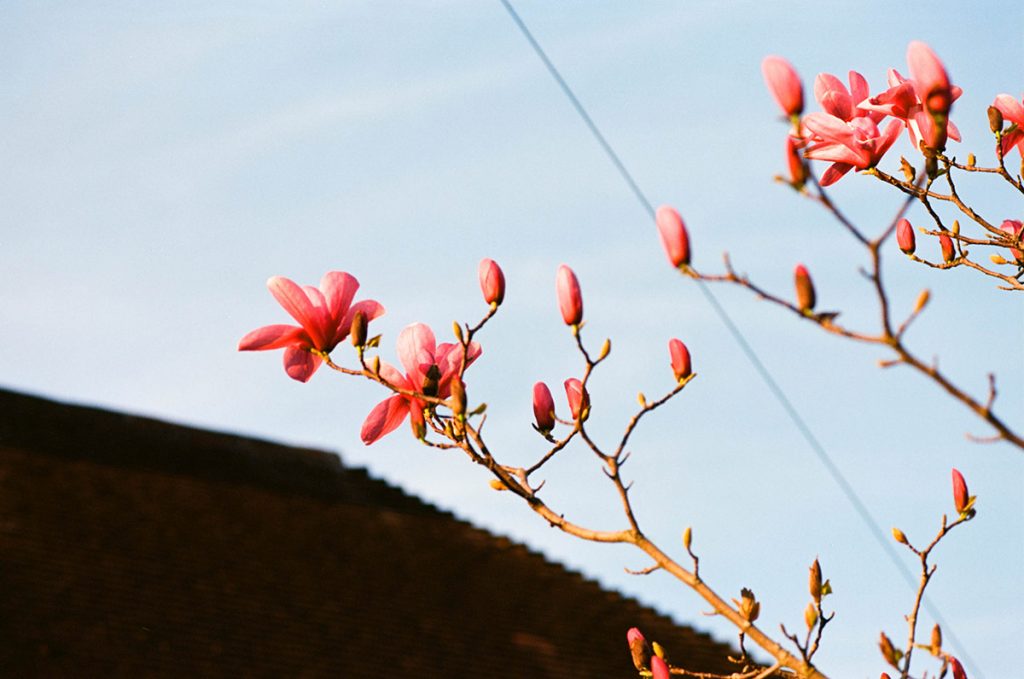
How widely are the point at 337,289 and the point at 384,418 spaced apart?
22cm

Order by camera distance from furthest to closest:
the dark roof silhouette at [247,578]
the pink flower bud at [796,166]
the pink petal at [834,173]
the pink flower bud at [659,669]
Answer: the dark roof silhouette at [247,578] → the pink petal at [834,173] → the pink flower bud at [659,669] → the pink flower bud at [796,166]

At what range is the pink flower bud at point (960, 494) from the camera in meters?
1.93

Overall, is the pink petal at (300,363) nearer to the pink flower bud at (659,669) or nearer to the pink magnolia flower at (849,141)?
the pink flower bud at (659,669)

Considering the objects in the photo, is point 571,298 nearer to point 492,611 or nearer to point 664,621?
point 492,611

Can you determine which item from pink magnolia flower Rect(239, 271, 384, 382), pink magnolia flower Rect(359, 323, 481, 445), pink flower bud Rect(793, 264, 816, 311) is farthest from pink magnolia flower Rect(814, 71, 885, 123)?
pink magnolia flower Rect(239, 271, 384, 382)

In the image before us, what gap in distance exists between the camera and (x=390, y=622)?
39.5 ft

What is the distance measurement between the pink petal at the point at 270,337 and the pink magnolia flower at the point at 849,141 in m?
0.83

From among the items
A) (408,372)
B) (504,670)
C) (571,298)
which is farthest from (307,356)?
(504,670)

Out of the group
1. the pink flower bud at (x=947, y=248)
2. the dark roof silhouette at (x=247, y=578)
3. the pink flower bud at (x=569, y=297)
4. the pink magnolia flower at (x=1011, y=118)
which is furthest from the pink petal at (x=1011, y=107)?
the dark roof silhouette at (x=247, y=578)

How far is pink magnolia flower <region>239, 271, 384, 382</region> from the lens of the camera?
1965 millimetres

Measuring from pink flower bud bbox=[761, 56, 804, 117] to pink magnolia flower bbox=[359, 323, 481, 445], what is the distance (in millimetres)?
665

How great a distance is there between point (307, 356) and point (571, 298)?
49 centimetres

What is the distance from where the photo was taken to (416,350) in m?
1.97

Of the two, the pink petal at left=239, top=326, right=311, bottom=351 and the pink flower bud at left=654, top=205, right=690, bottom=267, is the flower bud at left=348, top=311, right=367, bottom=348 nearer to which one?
the pink petal at left=239, top=326, right=311, bottom=351
